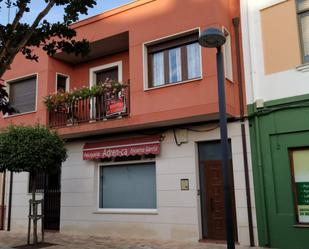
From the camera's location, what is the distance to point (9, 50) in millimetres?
6375

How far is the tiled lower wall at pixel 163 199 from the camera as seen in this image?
10.7 m

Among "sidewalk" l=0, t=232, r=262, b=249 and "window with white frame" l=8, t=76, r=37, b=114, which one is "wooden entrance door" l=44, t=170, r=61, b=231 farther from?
"window with white frame" l=8, t=76, r=37, b=114

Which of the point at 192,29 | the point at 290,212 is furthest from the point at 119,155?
the point at 290,212

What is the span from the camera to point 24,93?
1512 centimetres

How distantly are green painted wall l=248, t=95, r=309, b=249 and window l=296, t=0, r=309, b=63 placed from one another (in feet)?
4.22

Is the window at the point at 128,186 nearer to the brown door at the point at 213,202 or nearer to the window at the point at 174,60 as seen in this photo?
the brown door at the point at 213,202

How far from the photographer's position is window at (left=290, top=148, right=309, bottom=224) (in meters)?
9.65

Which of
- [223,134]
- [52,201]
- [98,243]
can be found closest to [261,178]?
[223,134]

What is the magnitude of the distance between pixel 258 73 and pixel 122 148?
478 centimetres

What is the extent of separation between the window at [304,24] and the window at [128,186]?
18.1 ft

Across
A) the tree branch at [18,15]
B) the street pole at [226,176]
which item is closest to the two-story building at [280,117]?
the street pole at [226,176]

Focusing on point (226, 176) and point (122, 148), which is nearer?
point (226, 176)

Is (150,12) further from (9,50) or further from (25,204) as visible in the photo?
(25,204)

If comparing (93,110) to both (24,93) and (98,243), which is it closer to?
(24,93)
